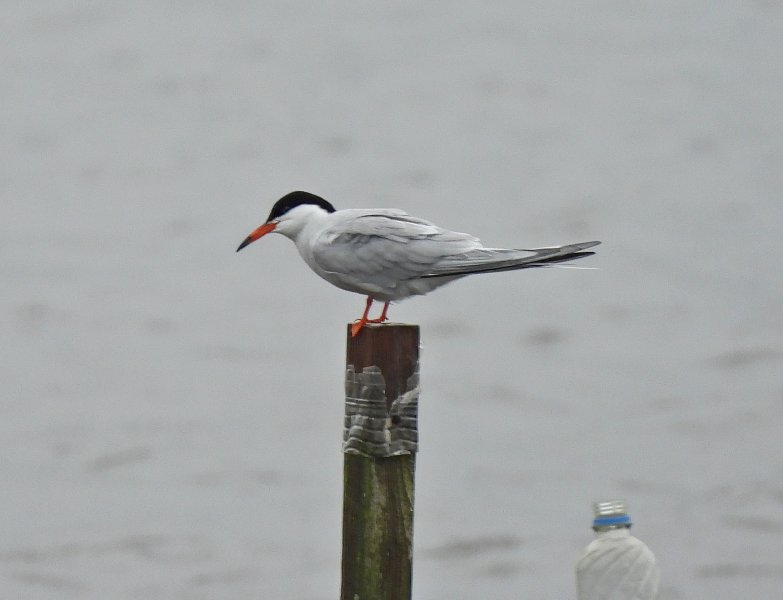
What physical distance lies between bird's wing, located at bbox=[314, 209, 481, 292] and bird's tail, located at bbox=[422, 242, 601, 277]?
0.11 feet

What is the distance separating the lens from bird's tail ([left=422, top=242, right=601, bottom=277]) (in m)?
5.24

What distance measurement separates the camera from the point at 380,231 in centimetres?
565

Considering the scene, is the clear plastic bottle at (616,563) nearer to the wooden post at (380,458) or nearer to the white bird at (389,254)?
the wooden post at (380,458)

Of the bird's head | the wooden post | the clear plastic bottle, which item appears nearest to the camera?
the clear plastic bottle

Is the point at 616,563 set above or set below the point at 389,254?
below

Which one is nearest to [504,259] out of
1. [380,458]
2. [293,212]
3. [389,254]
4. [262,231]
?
[389,254]

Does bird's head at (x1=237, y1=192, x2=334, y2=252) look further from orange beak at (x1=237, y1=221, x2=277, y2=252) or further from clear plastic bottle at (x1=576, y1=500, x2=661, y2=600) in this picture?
clear plastic bottle at (x1=576, y1=500, x2=661, y2=600)

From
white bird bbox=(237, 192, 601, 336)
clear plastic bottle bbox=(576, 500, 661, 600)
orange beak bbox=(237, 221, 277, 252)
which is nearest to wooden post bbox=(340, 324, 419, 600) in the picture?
white bird bbox=(237, 192, 601, 336)

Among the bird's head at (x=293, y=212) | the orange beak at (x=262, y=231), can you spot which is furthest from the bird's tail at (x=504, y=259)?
the orange beak at (x=262, y=231)

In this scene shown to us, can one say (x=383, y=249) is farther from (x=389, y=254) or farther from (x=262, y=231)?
(x=262, y=231)

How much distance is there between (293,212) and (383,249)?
1.55 ft

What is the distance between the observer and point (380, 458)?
5254 millimetres

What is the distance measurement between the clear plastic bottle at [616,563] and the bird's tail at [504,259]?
0.81 metres

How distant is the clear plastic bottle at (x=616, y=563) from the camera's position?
16.0 feet
